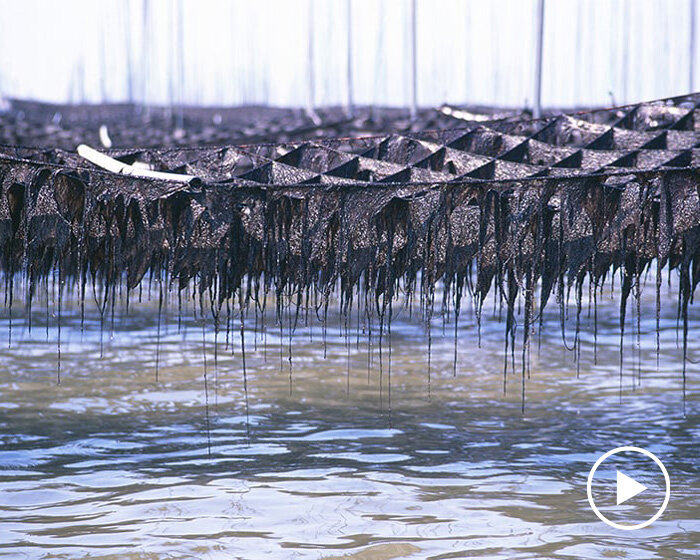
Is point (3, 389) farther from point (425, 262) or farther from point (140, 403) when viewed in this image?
point (425, 262)

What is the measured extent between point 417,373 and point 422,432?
4.44 metres

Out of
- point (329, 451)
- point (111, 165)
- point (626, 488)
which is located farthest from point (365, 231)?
point (329, 451)

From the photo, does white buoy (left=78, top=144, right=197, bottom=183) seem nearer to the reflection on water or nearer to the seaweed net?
the seaweed net

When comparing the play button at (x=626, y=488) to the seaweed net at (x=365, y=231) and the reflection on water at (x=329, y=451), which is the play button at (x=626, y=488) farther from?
the seaweed net at (x=365, y=231)

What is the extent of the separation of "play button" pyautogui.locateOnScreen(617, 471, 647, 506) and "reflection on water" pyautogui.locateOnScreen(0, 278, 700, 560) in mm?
415

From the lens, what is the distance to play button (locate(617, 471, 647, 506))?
11630mm

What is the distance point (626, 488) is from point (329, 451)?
3.84m

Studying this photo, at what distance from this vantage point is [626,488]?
1193cm

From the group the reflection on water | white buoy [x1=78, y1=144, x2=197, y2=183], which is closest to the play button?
the reflection on water

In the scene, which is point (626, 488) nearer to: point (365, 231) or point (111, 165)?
point (365, 231)

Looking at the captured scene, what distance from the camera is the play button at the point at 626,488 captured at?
458 inches

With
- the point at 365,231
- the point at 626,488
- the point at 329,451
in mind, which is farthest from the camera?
the point at 329,451

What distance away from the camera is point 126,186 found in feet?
32.2

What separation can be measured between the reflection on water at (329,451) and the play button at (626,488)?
415 millimetres
